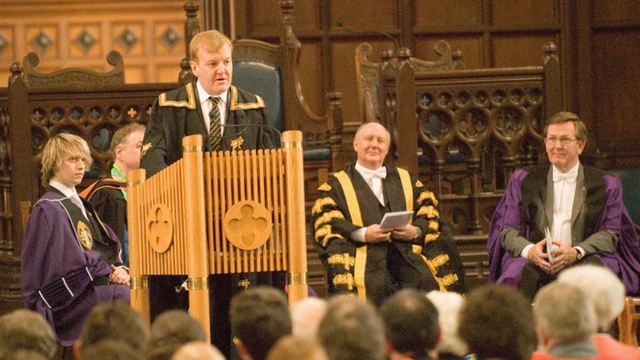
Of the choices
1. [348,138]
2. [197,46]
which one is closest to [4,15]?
[348,138]

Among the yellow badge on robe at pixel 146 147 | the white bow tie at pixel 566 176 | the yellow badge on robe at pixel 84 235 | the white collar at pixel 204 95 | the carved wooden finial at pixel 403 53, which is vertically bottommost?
the yellow badge on robe at pixel 84 235

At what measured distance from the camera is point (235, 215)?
4.30 m

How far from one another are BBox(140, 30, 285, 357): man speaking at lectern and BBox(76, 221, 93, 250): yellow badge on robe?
24.8 inches

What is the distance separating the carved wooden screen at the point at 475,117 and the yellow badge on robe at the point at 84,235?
2.15 meters

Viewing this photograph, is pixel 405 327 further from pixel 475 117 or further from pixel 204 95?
pixel 475 117

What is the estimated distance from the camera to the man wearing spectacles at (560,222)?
5.84 m

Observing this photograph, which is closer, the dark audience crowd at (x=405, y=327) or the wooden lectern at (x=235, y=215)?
the dark audience crowd at (x=405, y=327)

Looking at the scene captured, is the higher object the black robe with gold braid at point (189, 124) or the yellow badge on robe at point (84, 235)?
the black robe with gold braid at point (189, 124)

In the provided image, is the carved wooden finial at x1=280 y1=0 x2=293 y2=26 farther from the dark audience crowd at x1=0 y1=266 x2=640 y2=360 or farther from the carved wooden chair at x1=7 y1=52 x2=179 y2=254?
the dark audience crowd at x1=0 y1=266 x2=640 y2=360

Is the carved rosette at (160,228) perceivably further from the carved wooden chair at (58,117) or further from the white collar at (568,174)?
the carved wooden chair at (58,117)

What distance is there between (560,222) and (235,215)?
2395 mm

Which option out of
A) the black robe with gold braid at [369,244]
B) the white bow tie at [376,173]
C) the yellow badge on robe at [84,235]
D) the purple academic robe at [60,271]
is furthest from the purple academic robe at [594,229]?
the yellow badge on robe at [84,235]

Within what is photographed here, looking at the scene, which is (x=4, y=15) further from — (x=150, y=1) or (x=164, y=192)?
(x=164, y=192)

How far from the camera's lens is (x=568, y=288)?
10.2 feet
